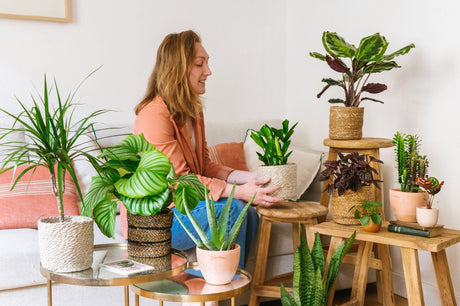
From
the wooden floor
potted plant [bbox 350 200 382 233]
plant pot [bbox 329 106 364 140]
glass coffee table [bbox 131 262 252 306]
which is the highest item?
plant pot [bbox 329 106 364 140]

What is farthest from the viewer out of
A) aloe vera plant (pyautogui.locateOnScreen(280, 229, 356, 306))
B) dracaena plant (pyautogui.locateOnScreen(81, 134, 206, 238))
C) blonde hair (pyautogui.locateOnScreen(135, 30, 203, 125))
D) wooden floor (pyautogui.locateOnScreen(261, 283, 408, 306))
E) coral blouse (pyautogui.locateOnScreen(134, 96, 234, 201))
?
wooden floor (pyautogui.locateOnScreen(261, 283, 408, 306))

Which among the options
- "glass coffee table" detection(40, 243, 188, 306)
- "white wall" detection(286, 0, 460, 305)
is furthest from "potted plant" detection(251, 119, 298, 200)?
"white wall" detection(286, 0, 460, 305)

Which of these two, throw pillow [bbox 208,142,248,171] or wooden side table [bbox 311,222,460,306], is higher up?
Result: throw pillow [bbox 208,142,248,171]

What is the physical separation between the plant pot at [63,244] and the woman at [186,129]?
2.46ft

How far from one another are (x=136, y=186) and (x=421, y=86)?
171cm

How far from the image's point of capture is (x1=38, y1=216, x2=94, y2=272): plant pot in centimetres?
149

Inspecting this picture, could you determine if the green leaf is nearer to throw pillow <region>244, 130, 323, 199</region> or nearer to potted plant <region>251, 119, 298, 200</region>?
potted plant <region>251, 119, 298, 200</region>

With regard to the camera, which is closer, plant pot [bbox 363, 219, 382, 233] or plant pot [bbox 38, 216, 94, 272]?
plant pot [bbox 38, 216, 94, 272]

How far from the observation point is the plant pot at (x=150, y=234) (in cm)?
166

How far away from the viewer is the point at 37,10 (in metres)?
3.11

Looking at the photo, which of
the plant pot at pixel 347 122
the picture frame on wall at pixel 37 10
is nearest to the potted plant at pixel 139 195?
the plant pot at pixel 347 122

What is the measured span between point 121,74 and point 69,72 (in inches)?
12.0

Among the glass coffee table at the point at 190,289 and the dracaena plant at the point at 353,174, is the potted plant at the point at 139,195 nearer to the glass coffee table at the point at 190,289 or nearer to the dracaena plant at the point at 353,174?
the glass coffee table at the point at 190,289

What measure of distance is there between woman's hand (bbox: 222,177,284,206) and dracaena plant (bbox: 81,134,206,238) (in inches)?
22.3
